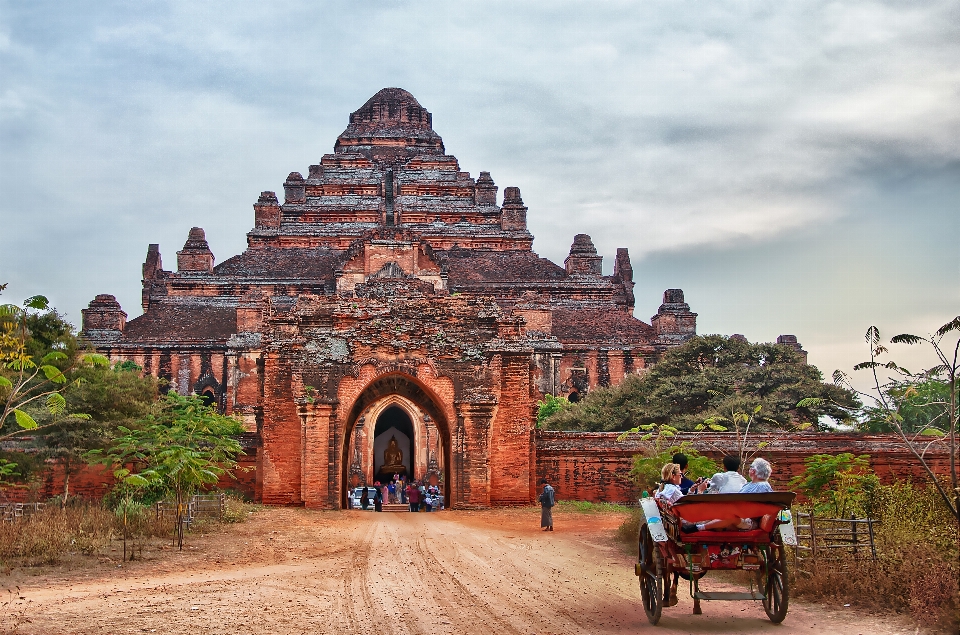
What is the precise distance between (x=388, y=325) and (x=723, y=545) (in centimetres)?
1180

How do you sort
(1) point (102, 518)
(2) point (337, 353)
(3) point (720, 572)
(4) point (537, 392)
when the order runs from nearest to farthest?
(3) point (720, 572) < (1) point (102, 518) < (2) point (337, 353) < (4) point (537, 392)

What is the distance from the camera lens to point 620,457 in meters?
19.7

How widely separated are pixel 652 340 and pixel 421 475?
1033 cm

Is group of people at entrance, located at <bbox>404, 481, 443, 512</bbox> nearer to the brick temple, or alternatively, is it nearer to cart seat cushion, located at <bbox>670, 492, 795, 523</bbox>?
the brick temple

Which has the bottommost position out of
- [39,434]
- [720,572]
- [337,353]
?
[720,572]

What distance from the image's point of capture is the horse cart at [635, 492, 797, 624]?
702cm

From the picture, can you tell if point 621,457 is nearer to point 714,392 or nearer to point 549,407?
point 714,392

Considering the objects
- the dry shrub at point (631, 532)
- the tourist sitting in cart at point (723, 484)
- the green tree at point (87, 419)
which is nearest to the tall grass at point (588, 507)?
the dry shrub at point (631, 532)

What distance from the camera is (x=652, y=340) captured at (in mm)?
35500

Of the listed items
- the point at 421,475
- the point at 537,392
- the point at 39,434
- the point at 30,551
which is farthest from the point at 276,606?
the point at 537,392

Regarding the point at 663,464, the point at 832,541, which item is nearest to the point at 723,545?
the point at 832,541

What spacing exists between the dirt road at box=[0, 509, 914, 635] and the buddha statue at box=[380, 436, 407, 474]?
60.1ft

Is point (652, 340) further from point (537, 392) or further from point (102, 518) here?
point (102, 518)

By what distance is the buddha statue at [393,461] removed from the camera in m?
32.0
